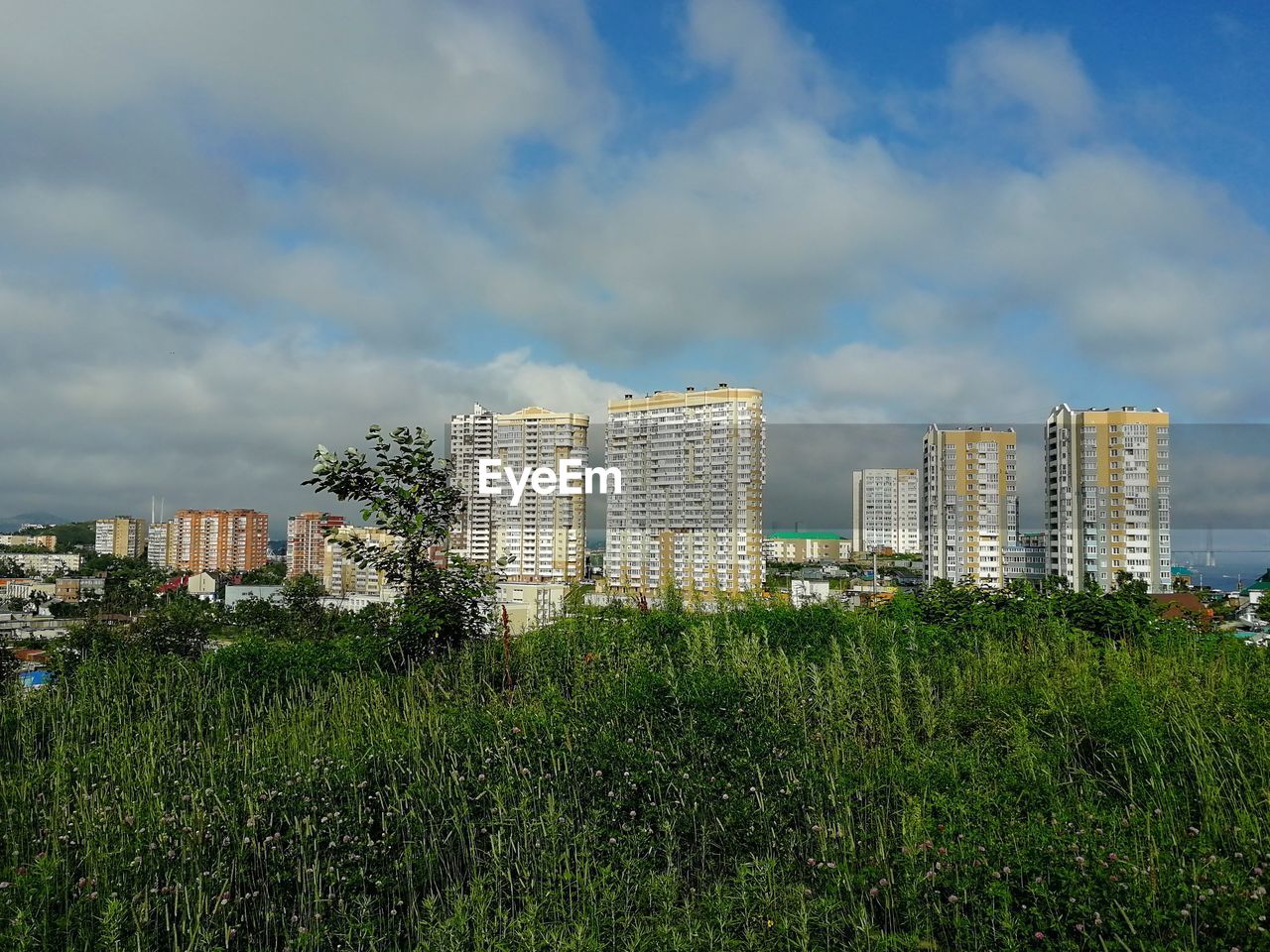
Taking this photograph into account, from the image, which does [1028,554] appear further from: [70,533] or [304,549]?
[70,533]

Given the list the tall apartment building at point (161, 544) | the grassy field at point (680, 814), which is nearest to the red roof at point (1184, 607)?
the grassy field at point (680, 814)

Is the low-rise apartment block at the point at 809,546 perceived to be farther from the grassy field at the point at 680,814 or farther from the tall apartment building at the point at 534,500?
the grassy field at the point at 680,814

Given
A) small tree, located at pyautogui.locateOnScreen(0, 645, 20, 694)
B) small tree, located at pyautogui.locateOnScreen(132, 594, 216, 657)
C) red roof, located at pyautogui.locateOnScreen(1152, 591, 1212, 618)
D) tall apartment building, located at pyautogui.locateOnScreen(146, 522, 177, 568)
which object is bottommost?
tall apartment building, located at pyautogui.locateOnScreen(146, 522, 177, 568)

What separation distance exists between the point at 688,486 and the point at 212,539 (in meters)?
76.9

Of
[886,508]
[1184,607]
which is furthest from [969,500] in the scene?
[886,508]

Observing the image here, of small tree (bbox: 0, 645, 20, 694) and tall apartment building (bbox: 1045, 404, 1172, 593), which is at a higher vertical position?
tall apartment building (bbox: 1045, 404, 1172, 593)

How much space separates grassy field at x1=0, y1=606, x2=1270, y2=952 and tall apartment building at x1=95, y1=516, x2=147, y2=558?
110798 millimetres

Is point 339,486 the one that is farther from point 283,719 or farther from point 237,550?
point 237,550

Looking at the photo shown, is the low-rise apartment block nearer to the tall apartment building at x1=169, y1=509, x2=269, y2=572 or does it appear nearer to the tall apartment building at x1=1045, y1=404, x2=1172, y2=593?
the tall apartment building at x1=1045, y1=404, x2=1172, y2=593

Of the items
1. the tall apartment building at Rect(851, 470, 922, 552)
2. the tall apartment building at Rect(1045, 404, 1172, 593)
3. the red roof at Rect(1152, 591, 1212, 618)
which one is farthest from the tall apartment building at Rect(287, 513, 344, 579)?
the red roof at Rect(1152, 591, 1212, 618)

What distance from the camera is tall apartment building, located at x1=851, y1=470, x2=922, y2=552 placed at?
68875mm

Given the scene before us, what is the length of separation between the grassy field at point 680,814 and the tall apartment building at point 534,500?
29.0 meters

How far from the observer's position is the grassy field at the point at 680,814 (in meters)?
2.15

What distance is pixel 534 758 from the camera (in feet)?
11.1
